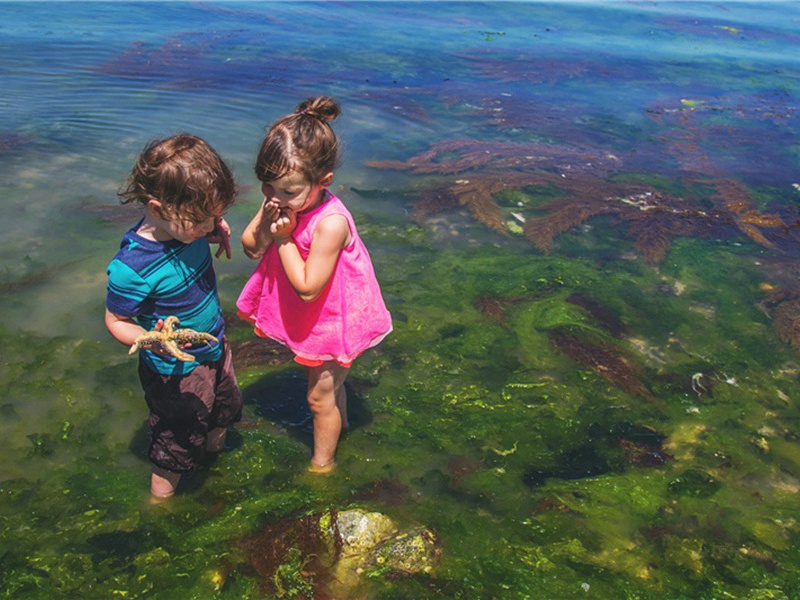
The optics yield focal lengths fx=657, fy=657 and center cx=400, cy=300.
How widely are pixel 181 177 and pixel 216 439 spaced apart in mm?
1484

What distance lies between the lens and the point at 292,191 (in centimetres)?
248

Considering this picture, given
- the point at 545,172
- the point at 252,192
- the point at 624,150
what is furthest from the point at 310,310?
the point at 624,150

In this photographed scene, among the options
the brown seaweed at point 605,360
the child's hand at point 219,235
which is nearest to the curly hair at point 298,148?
the child's hand at point 219,235

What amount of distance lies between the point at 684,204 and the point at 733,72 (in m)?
7.96

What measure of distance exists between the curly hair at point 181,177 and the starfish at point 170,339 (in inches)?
16.3

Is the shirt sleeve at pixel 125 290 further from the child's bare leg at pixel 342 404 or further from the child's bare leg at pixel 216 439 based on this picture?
the child's bare leg at pixel 342 404

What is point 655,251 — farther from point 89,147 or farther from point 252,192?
point 89,147

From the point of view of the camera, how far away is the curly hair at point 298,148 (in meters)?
2.41

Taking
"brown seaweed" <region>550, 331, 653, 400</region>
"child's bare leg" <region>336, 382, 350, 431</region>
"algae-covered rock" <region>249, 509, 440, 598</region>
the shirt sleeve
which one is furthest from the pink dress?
"brown seaweed" <region>550, 331, 653, 400</region>

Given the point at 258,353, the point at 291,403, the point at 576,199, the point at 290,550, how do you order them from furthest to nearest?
the point at 576,199 → the point at 258,353 → the point at 291,403 → the point at 290,550

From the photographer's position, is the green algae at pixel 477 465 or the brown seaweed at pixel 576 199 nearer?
the green algae at pixel 477 465

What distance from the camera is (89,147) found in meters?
7.03

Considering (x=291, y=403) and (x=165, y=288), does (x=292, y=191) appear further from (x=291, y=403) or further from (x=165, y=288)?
(x=291, y=403)

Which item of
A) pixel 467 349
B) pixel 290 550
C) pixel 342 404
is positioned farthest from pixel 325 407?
pixel 467 349
